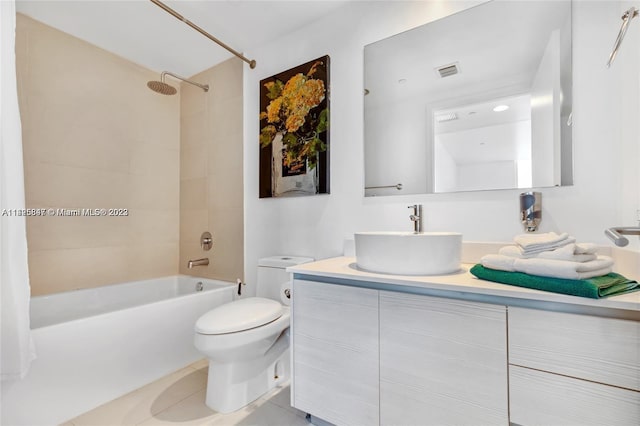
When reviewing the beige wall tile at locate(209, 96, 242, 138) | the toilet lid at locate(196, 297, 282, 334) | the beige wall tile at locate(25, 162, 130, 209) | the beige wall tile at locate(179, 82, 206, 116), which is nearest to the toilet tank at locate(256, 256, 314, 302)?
the toilet lid at locate(196, 297, 282, 334)

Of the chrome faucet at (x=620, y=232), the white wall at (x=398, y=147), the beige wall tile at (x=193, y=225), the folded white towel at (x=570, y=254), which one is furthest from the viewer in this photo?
the beige wall tile at (x=193, y=225)

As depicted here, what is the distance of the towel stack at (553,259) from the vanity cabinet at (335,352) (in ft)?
1.49

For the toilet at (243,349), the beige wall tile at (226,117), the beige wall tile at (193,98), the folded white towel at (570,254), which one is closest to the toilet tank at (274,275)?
the toilet at (243,349)

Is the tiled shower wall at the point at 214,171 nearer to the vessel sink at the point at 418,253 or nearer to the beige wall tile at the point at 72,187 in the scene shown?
the beige wall tile at the point at 72,187

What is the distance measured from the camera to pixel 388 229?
61.9 inches

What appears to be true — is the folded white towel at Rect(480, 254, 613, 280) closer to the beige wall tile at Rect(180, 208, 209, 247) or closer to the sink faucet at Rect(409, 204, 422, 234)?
the sink faucet at Rect(409, 204, 422, 234)

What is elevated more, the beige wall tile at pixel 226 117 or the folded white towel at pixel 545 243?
the beige wall tile at pixel 226 117

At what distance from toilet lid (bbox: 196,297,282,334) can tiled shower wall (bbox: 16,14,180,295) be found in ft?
4.02

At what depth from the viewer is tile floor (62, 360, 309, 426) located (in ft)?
4.45

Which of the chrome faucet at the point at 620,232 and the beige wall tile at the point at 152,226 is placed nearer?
the chrome faucet at the point at 620,232

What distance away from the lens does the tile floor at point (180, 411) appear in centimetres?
136

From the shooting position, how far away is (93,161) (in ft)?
6.89

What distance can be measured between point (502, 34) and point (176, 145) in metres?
2.47

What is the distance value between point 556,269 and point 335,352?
785 mm
